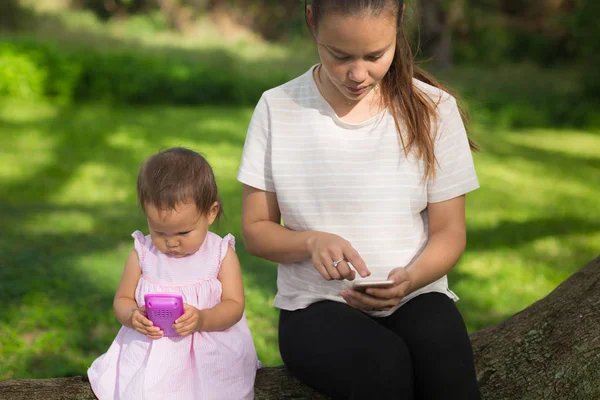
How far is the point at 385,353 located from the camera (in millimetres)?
1995

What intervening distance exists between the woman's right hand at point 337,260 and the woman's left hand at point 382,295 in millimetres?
49

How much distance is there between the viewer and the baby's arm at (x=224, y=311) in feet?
6.85

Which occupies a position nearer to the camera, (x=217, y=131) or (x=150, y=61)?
(x=217, y=131)

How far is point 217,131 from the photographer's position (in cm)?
1253

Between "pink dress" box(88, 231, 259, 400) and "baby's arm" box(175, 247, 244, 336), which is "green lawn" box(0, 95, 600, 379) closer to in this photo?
"pink dress" box(88, 231, 259, 400)

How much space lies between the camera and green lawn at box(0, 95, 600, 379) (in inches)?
160

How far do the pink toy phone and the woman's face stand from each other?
80 cm

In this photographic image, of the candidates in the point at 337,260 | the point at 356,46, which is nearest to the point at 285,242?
the point at 337,260

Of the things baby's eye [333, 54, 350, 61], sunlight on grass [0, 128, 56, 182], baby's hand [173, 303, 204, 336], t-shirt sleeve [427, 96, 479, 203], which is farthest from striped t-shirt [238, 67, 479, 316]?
sunlight on grass [0, 128, 56, 182]

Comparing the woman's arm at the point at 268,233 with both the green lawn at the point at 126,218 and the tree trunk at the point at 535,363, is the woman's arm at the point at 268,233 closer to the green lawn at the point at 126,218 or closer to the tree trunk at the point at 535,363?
the tree trunk at the point at 535,363

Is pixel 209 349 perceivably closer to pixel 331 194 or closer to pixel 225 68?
pixel 331 194

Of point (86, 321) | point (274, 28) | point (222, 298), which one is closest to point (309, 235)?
point (222, 298)

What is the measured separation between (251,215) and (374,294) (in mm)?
534

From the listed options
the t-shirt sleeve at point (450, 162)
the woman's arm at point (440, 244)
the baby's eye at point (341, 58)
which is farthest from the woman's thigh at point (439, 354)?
the baby's eye at point (341, 58)
